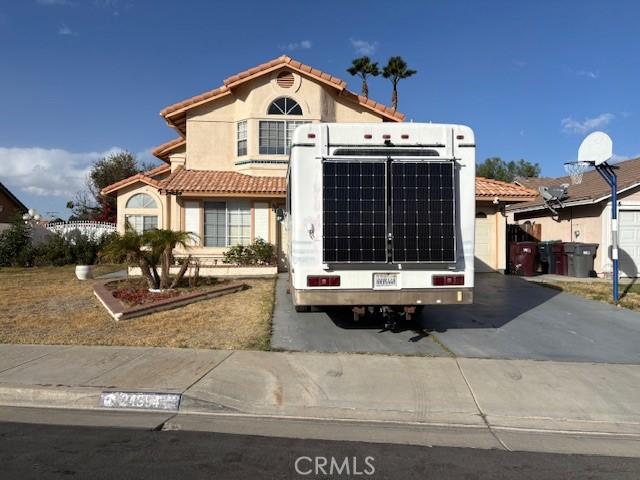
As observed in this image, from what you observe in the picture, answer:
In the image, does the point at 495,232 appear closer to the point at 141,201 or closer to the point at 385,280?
the point at 385,280

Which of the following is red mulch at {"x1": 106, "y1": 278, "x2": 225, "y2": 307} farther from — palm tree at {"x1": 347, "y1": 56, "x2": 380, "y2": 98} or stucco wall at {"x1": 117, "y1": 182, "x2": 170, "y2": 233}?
palm tree at {"x1": 347, "y1": 56, "x2": 380, "y2": 98}

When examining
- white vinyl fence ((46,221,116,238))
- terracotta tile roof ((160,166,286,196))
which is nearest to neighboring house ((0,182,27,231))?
white vinyl fence ((46,221,116,238))

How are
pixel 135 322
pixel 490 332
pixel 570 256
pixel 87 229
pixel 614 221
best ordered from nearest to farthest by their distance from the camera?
pixel 490 332
pixel 135 322
pixel 614 221
pixel 570 256
pixel 87 229

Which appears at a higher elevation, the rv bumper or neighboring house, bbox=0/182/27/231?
neighboring house, bbox=0/182/27/231

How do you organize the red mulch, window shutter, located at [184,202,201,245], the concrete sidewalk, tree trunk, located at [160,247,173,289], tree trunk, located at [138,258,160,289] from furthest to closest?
window shutter, located at [184,202,201,245], tree trunk, located at [160,247,173,289], tree trunk, located at [138,258,160,289], the red mulch, the concrete sidewalk

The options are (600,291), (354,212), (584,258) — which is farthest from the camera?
(584,258)

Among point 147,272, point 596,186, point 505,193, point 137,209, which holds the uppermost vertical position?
Answer: point 596,186

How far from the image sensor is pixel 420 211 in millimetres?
7406

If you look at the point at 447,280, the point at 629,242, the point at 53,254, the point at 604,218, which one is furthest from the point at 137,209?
the point at 629,242

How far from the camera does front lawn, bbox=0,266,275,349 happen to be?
319 inches

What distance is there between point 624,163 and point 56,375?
2192 centimetres

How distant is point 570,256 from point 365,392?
13.6m

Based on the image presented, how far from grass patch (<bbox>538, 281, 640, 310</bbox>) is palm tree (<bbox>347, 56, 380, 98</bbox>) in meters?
27.0

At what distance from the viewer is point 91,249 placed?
72.6 ft
